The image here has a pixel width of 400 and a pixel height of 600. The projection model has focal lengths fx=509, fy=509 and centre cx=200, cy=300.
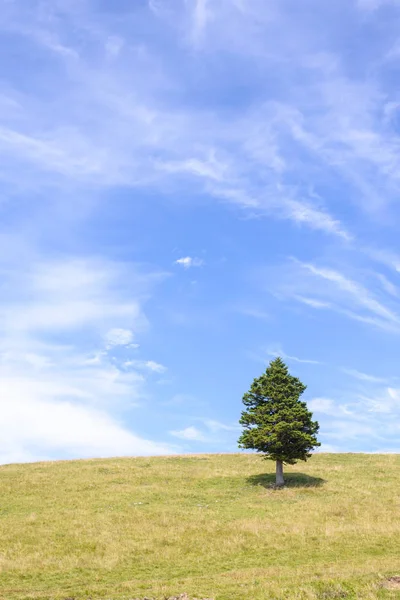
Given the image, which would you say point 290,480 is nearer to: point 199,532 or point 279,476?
point 279,476

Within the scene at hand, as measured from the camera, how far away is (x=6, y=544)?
1303 inches

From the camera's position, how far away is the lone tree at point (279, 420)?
5047 cm

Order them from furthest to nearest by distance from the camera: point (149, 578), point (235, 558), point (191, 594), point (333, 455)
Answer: point (333, 455) → point (235, 558) → point (149, 578) → point (191, 594)

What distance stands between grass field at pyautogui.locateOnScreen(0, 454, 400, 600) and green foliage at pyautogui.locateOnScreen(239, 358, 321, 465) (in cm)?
352

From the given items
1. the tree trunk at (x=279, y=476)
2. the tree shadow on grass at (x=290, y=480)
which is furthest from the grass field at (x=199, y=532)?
the tree trunk at (x=279, y=476)

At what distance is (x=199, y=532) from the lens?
1337 inches

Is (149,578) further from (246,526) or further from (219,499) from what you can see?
(219,499)

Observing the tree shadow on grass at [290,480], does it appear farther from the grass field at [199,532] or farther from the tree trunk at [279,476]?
the tree trunk at [279,476]

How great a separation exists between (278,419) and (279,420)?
271mm

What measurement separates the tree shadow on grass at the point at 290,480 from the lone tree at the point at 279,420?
115 centimetres

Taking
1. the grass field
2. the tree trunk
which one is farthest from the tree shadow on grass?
the tree trunk

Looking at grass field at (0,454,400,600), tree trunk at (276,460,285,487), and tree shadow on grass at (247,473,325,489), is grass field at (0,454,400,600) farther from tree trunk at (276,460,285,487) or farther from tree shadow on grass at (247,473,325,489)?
tree trunk at (276,460,285,487)

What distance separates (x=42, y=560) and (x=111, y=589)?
26.8 feet

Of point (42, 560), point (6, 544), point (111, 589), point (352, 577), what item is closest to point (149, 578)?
point (111, 589)
